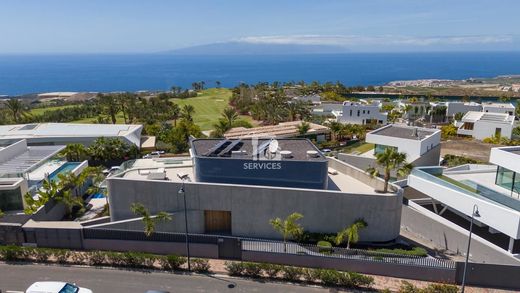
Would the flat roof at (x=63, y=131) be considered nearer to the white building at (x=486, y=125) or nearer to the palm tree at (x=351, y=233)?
the palm tree at (x=351, y=233)

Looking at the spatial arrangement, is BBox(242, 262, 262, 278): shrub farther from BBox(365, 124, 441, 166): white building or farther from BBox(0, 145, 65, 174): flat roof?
BBox(365, 124, 441, 166): white building

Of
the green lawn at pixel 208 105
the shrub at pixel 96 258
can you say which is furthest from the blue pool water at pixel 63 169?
the green lawn at pixel 208 105

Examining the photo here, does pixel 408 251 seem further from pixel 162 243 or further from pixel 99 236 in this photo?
pixel 99 236

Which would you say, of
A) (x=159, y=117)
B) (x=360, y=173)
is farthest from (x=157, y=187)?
(x=159, y=117)

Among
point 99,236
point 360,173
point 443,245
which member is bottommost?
point 443,245

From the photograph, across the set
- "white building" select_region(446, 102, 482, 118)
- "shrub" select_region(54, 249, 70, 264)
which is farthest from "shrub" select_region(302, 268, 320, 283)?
"white building" select_region(446, 102, 482, 118)

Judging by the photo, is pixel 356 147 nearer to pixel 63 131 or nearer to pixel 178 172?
pixel 178 172

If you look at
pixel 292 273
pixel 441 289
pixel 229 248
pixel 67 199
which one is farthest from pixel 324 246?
pixel 67 199
